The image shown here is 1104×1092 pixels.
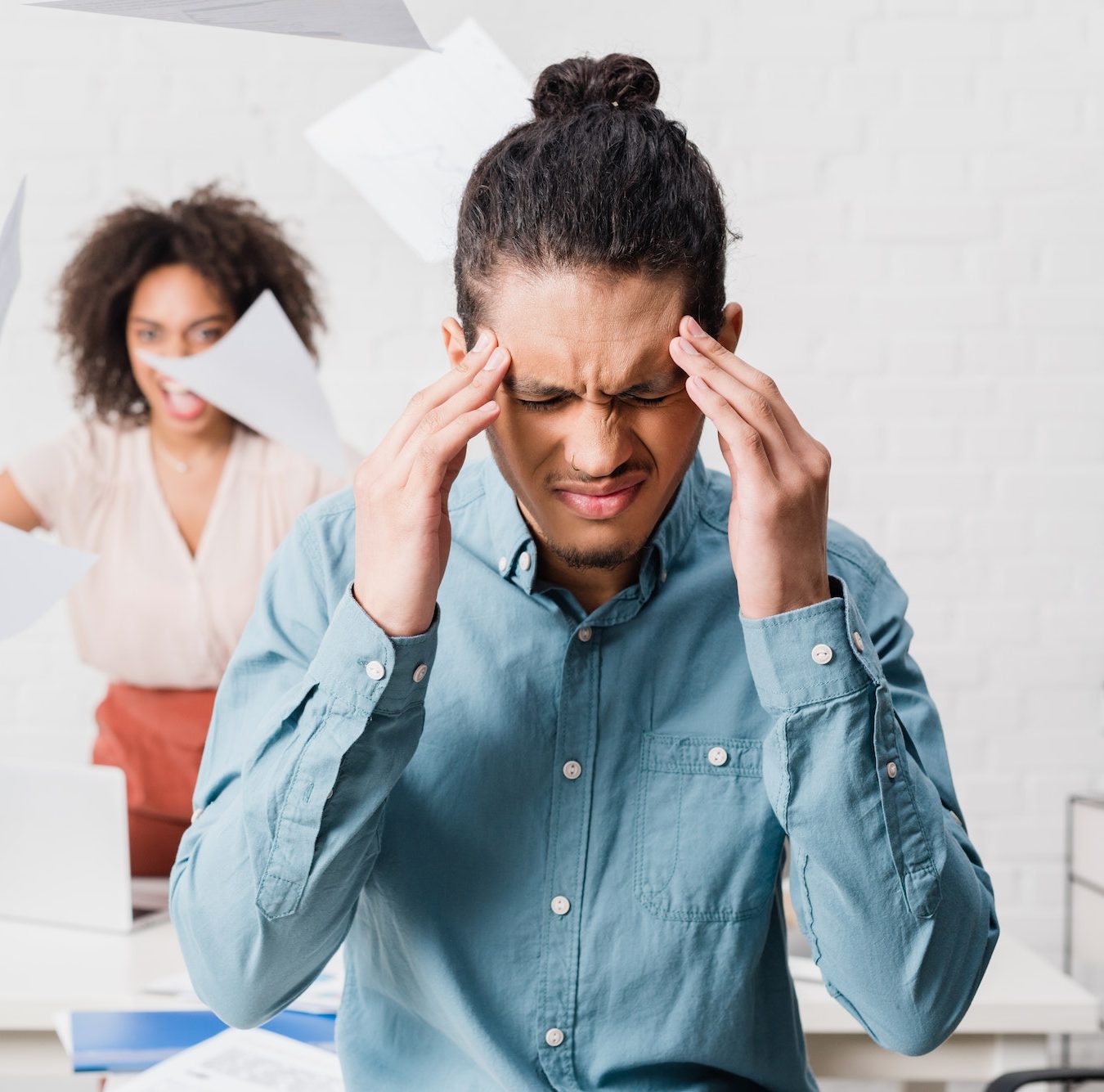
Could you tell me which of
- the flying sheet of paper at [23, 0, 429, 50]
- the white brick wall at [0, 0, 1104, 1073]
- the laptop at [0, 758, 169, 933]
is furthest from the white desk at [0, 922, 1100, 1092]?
the white brick wall at [0, 0, 1104, 1073]

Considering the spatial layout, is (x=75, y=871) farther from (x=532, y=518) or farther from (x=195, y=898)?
(x=532, y=518)

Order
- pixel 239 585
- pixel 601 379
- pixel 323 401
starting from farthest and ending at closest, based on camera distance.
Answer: pixel 239 585, pixel 323 401, pixel 601 379

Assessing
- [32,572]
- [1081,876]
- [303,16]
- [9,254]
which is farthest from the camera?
[1081,876]

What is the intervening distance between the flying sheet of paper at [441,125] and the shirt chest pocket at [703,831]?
2.57 feet

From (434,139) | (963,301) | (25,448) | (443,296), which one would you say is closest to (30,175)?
(25,448)

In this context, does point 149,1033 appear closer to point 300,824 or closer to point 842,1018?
point 300,824

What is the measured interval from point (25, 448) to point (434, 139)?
4.66 feet

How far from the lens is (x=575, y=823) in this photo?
3.33 ft

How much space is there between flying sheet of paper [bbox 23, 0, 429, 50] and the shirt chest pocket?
0.55 m

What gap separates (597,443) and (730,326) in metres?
0.20

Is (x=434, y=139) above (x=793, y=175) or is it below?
below

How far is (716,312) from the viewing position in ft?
3.29

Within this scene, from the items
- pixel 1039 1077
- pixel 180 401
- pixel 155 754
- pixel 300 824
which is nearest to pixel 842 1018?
pixel 1039 1077

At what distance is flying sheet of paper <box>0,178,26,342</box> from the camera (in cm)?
112
